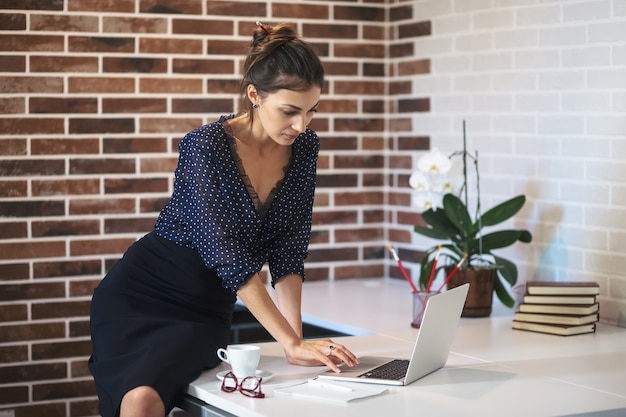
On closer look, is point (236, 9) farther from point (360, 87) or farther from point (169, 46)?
point (360, 87)

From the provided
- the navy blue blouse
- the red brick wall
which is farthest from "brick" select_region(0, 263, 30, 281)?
the navy blue blouse

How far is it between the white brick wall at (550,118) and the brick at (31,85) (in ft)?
5.11

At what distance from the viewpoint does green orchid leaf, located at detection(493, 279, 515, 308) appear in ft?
11.3

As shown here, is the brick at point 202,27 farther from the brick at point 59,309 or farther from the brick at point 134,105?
the brick at point 59,309

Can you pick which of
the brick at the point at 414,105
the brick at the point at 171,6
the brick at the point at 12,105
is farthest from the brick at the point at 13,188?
the brick at the point at 414,105

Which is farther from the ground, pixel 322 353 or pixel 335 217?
pixel 335 217

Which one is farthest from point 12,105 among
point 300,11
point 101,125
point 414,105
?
point 414,105

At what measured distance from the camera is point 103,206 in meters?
3.93

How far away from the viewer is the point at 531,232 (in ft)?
12.0

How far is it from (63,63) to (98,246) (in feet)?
2.39

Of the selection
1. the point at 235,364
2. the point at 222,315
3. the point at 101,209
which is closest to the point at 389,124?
the point at 101,209

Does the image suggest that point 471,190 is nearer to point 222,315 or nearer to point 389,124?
point 389,124

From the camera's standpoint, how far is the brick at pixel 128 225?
395cm

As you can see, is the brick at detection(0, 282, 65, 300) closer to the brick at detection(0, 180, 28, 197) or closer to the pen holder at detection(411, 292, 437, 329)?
the brick at detection(0, 180, 28, 197)
